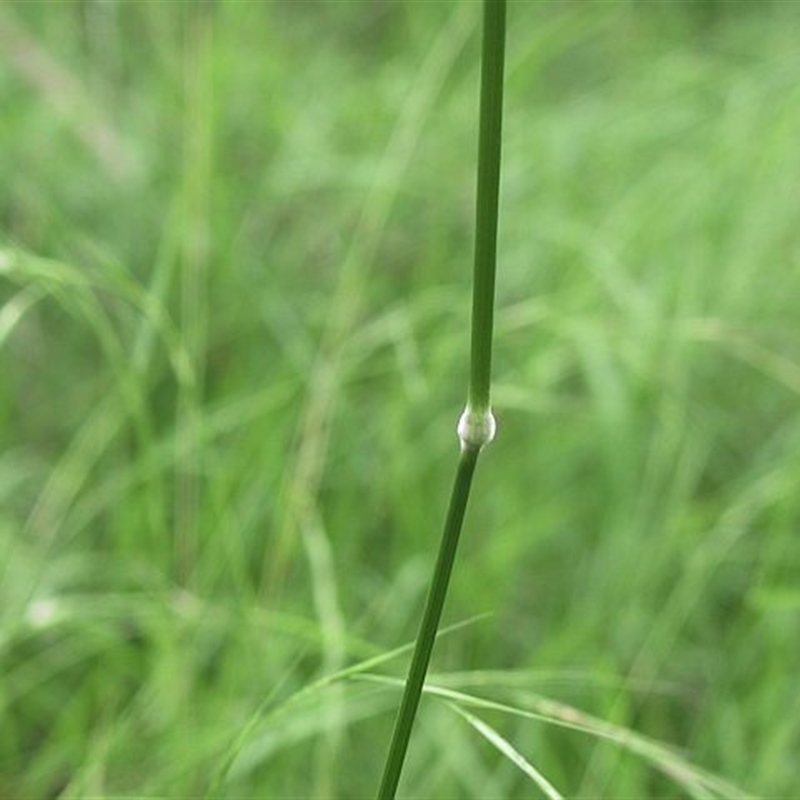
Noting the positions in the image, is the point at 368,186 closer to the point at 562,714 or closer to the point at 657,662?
the point at 657,662

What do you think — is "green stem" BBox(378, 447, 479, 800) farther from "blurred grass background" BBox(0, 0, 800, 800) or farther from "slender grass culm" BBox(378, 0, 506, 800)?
"blurred grass background" BBox(0, 0, 800, 800)

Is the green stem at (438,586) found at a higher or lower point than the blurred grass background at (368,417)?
higher

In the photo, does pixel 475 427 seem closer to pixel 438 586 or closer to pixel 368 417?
pixel 438 586

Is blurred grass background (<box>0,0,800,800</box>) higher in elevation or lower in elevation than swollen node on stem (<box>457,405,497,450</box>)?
lower

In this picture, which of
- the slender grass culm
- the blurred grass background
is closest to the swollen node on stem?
the slender grass culm

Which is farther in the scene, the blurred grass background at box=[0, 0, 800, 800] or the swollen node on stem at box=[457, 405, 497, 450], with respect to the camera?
the blurred grass background at box=[0, 0, 800, 800]

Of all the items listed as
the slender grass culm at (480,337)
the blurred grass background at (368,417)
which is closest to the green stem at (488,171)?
the slender grass culm at (480,337)

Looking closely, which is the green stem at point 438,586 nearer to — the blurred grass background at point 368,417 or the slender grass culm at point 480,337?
the slender grass culm at point 480,337
